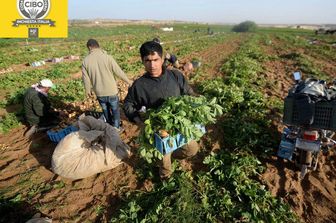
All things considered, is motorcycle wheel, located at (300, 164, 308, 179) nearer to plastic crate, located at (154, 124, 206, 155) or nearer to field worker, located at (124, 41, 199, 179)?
field worker, located at (124, 41, 199, 179)

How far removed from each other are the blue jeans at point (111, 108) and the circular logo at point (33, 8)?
9.45 meters

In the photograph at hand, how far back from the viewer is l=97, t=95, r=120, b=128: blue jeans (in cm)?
521

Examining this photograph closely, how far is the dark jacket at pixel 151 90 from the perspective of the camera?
3.16 m

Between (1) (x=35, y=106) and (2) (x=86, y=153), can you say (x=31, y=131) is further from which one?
(2) (x=86, y=153)

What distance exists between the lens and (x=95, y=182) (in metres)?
3.93

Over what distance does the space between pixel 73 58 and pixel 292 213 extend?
15015mm

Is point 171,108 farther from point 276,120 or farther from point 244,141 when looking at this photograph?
point 276,120

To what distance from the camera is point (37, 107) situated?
18.2 ft

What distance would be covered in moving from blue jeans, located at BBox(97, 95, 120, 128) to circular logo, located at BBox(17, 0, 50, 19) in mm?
9453

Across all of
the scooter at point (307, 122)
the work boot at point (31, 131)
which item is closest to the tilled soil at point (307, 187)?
the scooter at point (307, 122)

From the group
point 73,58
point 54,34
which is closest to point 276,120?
point 54,34

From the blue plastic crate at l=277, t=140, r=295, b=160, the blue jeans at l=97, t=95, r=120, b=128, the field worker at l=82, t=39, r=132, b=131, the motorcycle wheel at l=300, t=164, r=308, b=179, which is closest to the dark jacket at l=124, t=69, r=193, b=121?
the field worker at l=82, t=39, r=132, b=131

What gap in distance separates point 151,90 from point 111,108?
7.93ft

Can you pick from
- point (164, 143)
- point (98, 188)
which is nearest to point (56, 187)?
point (98, 188)
